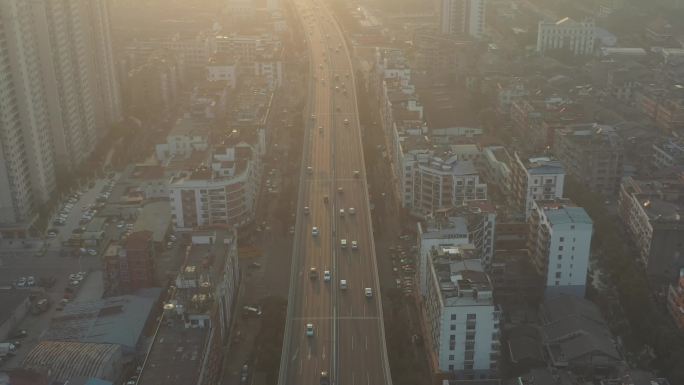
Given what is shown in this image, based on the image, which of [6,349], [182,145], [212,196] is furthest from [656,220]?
[182,145]

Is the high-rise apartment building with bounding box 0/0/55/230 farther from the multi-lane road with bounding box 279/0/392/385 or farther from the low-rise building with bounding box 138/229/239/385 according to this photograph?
the multi-lane road with bounding box 279/0/392/385

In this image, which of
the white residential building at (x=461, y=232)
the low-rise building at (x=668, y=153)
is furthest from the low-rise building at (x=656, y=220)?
the white residential building at (x=461, y=232)

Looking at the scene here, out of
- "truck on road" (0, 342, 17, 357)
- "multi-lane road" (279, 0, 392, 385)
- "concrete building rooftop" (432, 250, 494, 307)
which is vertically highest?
"concrete building rooftop" (432, 250, 494, 307)

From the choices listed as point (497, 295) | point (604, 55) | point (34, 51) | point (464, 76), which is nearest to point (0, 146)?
point (34, 51)

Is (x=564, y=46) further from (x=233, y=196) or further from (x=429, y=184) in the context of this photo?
(x=233, y=196)

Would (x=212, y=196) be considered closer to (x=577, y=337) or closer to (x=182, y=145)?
(x=182, y=145)

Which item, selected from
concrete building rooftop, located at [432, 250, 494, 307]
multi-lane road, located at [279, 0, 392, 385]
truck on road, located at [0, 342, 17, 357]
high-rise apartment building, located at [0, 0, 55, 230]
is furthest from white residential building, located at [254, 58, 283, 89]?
concrete building rooftop, located at [432, 250, 494, 307]

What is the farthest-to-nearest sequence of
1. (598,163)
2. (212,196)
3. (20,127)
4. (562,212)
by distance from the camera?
(598,163)
(20,127)
(212,196)
(562,212)
